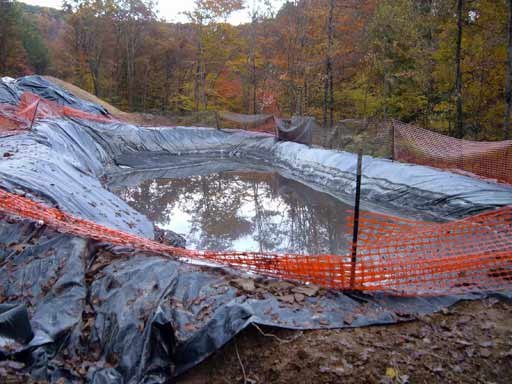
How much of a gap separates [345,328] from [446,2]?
11.0 metres

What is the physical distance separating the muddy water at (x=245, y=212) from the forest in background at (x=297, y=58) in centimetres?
476

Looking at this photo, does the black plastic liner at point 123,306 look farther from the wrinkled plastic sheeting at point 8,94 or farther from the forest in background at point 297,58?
the wrinkled plastic sheeting at point 8,94

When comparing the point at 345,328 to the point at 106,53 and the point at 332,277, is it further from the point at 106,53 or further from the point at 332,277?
the point at 106,53

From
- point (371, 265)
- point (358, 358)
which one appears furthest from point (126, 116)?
point (358, 358)

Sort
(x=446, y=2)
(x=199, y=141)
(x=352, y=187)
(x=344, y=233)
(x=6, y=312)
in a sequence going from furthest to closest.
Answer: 1. (x=199, y=141)
2. (x=446, y=2)
3. (x=352, y=187)
4. (x=344, y=233)
5. (x=6, y=312)

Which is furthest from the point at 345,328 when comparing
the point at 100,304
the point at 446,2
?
the point at 446,2

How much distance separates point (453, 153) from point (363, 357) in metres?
7.33

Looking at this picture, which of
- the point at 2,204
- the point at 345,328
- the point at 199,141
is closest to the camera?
the point at 345,328

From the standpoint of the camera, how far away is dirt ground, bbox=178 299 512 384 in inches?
100

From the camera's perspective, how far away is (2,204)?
13.3 feet

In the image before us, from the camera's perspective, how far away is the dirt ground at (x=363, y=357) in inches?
100

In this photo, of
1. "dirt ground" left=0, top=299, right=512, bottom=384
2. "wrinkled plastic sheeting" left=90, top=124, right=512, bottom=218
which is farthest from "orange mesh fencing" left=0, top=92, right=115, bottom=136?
"dirt ground" left=0, top=299, right=512, bottom=384

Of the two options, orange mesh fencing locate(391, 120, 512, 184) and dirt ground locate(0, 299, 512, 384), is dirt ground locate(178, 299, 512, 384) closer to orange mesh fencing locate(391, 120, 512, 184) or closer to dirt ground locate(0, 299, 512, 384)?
dirt ground locate(0, 299, 512, 384)

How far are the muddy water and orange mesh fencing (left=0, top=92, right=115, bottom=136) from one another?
9.87ft
